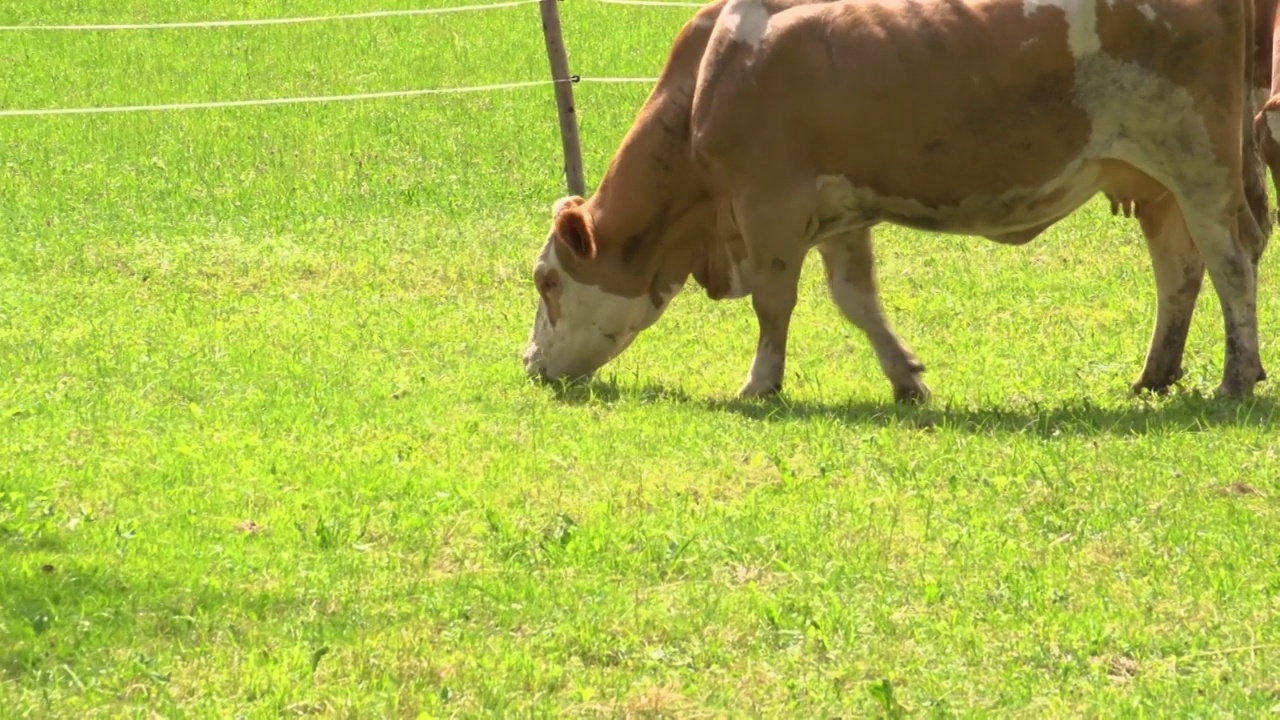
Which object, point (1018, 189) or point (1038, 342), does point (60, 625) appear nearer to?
point (1018, 189)

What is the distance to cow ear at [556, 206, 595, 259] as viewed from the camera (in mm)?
10609

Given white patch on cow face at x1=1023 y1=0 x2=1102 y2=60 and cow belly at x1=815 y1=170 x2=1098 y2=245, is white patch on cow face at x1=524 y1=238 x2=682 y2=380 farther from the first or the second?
white patch on cow face at x1=1023 y1=0 x2=1102 y2=60

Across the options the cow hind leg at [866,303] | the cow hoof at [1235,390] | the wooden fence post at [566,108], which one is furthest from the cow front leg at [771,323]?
the wooden fence post at [566,108]

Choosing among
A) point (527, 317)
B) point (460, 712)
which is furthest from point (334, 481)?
point (527, 317)

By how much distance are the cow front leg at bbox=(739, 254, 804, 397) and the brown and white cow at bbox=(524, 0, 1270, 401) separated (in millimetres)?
11

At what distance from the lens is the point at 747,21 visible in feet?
32.4

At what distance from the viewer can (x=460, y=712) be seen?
554 cm

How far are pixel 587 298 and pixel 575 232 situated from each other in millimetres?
351

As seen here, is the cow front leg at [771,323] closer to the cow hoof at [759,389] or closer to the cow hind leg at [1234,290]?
the cow hoof at [759,389]

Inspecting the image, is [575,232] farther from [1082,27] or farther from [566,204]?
[1082,27]

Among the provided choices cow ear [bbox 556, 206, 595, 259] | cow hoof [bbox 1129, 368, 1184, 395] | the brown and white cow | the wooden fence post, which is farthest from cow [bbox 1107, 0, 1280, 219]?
the wooden fence post

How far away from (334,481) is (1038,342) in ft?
15.0

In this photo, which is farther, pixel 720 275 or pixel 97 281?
pixel 97 281

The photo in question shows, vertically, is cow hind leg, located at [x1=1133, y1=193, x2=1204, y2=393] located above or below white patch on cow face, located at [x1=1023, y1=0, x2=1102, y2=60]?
below
